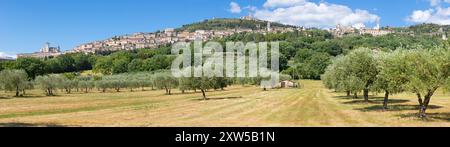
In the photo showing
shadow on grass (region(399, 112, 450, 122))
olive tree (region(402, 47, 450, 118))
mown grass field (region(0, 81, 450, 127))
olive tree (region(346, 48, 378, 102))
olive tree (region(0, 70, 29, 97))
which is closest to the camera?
olive tree (region(402, 47, 450, 118))

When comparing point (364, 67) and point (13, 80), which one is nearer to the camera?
point (364, 67)

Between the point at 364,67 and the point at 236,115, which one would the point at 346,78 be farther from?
the point at 236,115

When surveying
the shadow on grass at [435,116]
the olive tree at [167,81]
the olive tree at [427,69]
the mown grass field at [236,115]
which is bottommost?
the mown grass field at [236,115]

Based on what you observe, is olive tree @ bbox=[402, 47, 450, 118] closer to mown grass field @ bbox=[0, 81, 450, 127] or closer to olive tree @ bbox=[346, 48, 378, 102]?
mown grass field @ bbox=[0, 81, 450, 127]

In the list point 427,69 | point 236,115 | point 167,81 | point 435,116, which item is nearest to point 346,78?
point 435,116

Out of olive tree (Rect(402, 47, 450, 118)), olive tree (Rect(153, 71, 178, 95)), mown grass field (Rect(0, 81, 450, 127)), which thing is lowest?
mown grass field (Rect(0, 81, 450, 127))

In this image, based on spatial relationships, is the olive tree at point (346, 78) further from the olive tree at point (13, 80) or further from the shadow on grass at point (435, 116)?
the olive tree at point (13, 80)

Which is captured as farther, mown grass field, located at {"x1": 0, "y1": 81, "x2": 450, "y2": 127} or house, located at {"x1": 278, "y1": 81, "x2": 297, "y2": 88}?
house, located at {"x1": 278, "y1": 81, "x2": 297, "y2": 88}

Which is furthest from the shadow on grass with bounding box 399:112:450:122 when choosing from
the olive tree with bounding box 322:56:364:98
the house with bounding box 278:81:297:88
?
the house with bounding box 278:81:297:88

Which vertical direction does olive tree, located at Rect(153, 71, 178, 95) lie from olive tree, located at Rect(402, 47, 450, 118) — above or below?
below

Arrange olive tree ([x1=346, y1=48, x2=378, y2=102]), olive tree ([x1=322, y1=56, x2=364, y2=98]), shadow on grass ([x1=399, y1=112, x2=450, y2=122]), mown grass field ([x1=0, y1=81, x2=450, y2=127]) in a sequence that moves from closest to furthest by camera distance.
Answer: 1. mown grass field ([x1=0, y1=81, x2=450, y2=127])
2. shadow on grass ([x1=399, y1=112, x2=450, y2=122])
3. olive tree ([x1=346, y1=48, x2=378, y2=102])
4. olive tree ([x1=322, y1=56, x2=364, y2=98])

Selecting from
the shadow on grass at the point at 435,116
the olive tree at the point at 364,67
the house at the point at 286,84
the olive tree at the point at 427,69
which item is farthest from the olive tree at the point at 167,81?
the olive tree at the point at 427,69
